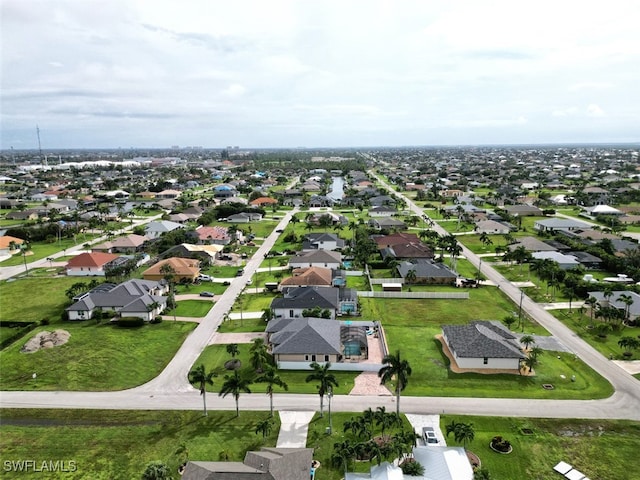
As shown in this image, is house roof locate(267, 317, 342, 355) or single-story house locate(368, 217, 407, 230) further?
single-story house locate(368, 217, 407, 230)

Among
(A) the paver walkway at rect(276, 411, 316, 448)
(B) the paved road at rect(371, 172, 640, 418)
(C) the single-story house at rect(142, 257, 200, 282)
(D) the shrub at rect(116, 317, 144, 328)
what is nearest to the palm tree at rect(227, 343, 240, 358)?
(A) the paver walkway at rect(276, 411, 316, 448)

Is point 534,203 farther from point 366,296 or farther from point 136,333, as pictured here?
point 136,333

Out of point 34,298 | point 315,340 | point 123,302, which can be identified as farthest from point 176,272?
point 315,340

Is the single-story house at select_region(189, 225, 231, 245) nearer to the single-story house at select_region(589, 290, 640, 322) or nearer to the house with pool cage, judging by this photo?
the house with pool cage

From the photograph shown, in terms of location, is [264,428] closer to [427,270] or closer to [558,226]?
[427,270]

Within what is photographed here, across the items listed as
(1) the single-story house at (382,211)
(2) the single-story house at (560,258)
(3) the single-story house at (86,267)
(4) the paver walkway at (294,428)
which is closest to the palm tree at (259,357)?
(4) the paver walkway at (294,428)
